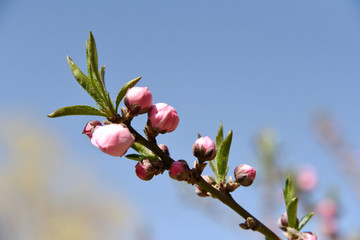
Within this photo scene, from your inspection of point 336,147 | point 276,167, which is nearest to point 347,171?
point 336,147

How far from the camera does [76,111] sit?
4.02 ft

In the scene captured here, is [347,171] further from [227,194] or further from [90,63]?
[90,63]

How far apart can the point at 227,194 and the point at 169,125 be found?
1.13 ft

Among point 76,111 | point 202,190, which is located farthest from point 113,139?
point 202,190

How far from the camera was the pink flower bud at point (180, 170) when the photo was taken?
126 centimetres

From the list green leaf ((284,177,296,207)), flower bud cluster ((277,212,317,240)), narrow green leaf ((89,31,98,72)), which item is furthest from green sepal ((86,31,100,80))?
flower bud cluster ((277,212,317,240))

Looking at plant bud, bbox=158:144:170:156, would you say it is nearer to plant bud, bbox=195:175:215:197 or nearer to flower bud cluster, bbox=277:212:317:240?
plant bud, bbox=195:175:215:197

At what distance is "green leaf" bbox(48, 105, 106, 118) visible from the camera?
1.19m

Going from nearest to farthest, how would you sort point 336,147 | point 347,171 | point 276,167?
point 276,167, point 347,171, point 336,147

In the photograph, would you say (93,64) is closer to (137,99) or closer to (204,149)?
(137,99)

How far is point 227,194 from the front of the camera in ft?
4.62

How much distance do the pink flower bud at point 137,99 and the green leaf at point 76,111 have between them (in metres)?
→ 0.11

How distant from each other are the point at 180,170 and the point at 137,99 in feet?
0.92

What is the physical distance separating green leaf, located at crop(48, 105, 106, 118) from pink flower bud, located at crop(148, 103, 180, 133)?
0.19 m
